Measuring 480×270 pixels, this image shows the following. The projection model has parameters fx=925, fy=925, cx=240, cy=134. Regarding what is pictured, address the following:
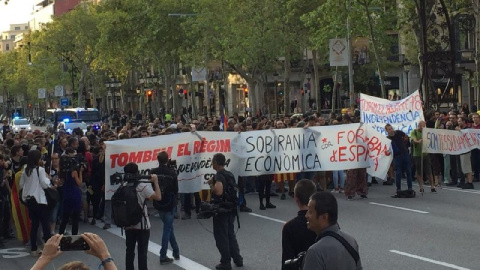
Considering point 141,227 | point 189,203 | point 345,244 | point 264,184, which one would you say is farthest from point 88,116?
point 345,244

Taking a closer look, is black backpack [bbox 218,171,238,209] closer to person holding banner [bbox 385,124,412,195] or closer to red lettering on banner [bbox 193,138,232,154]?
red lettering on banner [bbox 193,138,232,154]

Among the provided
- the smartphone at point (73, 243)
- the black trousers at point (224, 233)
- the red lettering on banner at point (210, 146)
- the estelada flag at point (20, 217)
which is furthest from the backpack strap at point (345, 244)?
the red lettering on banner at point (210, 146)

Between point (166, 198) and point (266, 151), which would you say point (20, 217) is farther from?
point (266, 151)

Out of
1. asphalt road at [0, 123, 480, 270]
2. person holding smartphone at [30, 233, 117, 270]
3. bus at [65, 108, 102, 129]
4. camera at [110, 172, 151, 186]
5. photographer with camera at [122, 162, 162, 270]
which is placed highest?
bus at [65, 108, 102, 129]

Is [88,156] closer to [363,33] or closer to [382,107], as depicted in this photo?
[382,107]

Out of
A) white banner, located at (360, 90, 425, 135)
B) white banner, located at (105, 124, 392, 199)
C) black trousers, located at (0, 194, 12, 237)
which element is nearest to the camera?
black trousers, located at (0, 194, 12, 237)

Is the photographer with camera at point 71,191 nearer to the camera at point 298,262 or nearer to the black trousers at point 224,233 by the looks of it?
the black trousers at point 224,233

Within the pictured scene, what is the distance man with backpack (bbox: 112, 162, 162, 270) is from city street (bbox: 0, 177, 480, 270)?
156cm

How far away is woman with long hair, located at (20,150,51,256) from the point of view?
14109 mm

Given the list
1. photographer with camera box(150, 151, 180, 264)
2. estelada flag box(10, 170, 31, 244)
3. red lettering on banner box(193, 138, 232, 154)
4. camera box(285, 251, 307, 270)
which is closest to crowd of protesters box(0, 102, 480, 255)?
estelada flag box(10, 170, 31, 244)

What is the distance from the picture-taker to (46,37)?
8569 centimetres

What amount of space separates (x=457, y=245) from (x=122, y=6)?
50386 millimetres

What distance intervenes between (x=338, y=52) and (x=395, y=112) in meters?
18.1

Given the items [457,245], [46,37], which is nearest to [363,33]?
[457,245]
